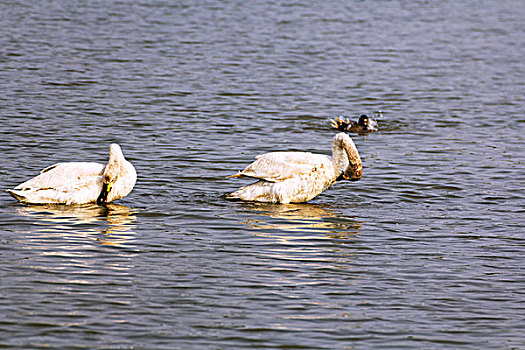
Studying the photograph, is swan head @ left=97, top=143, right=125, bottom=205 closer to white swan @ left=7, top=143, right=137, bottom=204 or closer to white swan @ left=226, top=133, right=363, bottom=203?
white swan @ left=7, top=143, right=137, bottom=204

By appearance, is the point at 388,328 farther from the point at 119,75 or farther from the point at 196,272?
the point at 119,75

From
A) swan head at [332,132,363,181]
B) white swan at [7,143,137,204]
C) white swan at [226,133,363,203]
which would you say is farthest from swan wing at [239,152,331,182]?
white swan at [7,143,137,204]

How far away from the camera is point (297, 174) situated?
1373cm

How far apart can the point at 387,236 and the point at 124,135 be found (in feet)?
24.1

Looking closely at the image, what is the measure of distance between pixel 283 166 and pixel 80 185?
2.94 meters

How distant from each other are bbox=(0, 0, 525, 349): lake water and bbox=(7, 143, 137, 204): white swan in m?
0.18

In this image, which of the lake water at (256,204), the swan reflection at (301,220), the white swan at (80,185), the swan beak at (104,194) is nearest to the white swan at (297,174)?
the swan reflection at (301,220)

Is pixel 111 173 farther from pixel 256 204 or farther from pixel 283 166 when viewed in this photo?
pixel 283 166

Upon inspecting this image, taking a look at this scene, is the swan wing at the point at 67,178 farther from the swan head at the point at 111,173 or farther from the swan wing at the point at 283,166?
the swan wing at the point at 283,166

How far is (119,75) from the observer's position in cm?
2453

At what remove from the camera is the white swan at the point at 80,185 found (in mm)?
13023

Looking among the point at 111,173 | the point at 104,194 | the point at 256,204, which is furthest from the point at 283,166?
the point at 104,194

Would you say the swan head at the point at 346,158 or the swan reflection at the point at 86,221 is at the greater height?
the swan head at the point at 346,158

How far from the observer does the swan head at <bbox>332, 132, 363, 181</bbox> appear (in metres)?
13.9
